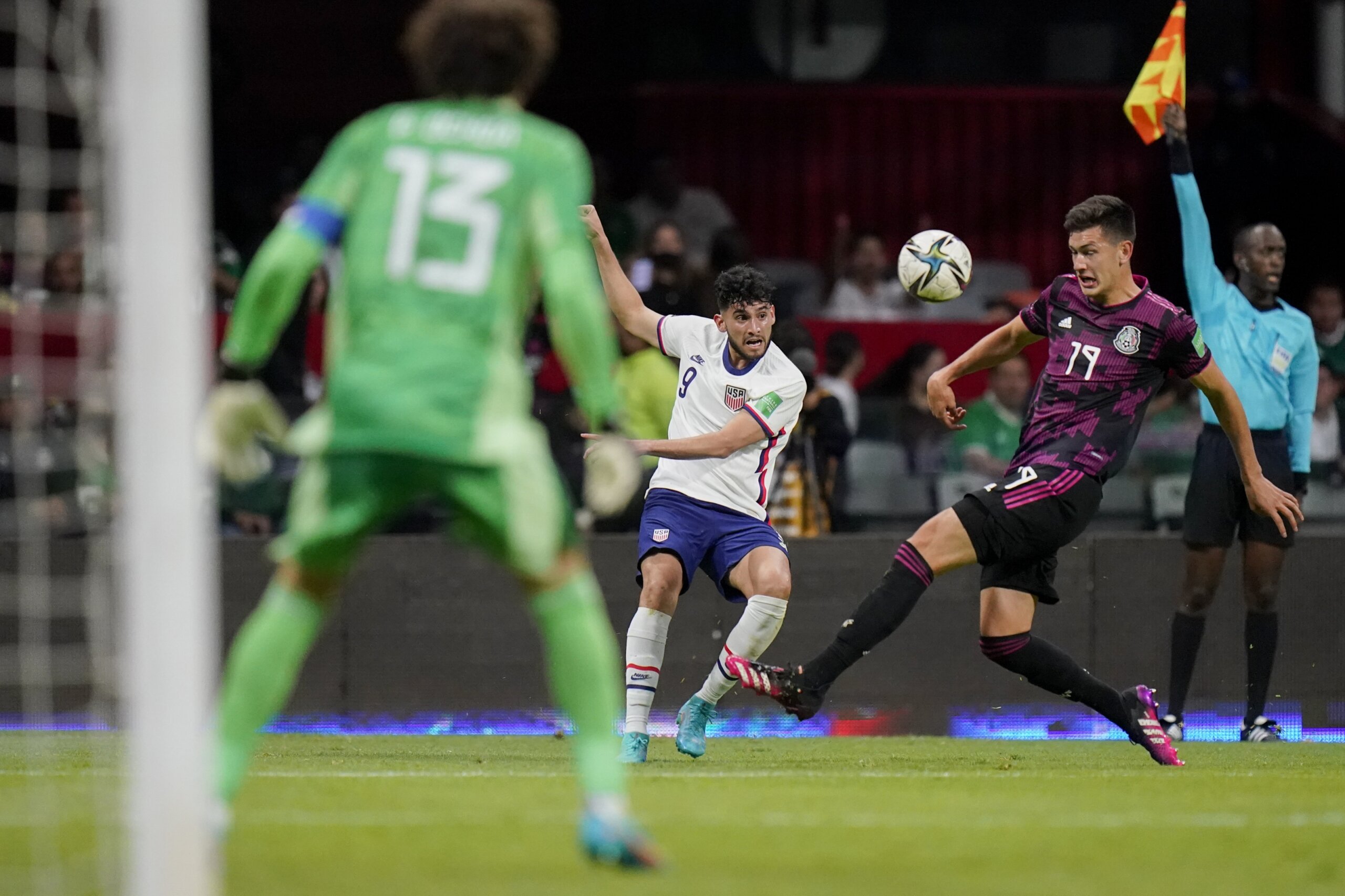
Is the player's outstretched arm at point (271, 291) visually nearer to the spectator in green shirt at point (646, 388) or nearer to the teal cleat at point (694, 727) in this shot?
the teal cleat at point (694, 727)

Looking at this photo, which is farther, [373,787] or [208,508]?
[373,787]

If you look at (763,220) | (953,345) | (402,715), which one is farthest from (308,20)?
(402,715)

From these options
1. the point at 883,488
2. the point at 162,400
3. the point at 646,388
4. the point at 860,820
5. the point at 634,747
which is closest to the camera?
the point at 162,400

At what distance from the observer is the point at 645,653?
7367 millimetres

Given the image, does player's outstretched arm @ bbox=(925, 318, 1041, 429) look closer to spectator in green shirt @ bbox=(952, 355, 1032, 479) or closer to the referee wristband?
the referee wristband

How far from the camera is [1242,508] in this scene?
8617 millimetres

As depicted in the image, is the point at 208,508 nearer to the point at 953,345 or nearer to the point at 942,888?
the point at 942,888

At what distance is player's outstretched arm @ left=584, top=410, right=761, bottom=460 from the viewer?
7.10m

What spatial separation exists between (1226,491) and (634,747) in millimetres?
3162

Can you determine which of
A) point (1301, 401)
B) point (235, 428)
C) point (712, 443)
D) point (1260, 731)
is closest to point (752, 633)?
point (712, 443)

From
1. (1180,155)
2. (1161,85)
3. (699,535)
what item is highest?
(1161,85)

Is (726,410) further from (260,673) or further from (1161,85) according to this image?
(260,673)

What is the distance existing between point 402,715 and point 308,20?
7.81 m

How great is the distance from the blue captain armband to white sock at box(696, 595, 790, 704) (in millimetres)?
3502
